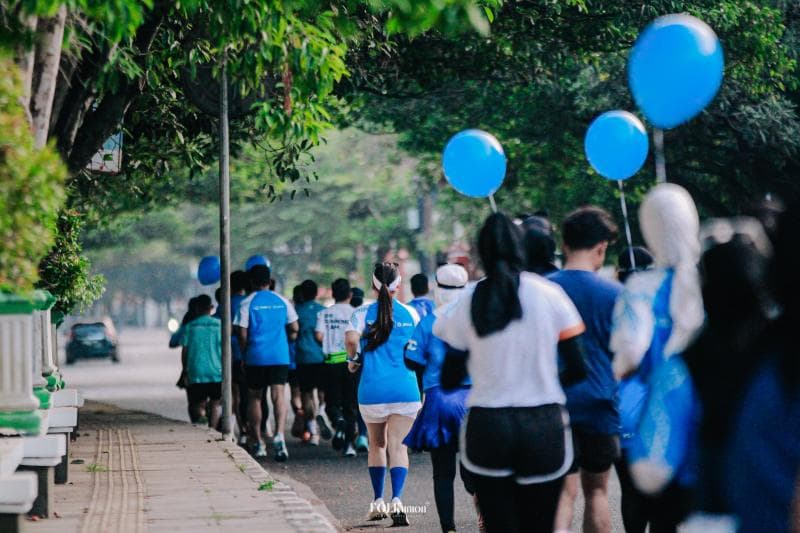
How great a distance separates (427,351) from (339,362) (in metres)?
7.27

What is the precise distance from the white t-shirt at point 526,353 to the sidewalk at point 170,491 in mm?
2700

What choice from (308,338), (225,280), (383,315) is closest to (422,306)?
(383,315)

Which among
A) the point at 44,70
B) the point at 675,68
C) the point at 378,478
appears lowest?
the point at 378,478

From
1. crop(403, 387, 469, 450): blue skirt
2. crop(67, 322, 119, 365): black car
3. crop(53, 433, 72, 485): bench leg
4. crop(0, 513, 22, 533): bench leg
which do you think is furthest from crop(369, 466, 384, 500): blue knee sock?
crop(67, 322, 119, 365): black car

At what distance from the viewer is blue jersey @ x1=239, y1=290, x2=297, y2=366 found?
15180mm

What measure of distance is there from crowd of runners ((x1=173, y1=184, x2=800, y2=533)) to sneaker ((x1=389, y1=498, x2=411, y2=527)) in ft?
2.69

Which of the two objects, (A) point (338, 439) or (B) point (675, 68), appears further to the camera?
(A) point (338, 439)

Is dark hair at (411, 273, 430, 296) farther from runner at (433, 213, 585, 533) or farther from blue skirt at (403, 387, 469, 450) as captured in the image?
runner at (433, 213, 585, 533)

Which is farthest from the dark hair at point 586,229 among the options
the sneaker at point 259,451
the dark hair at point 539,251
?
the sneaker at point 259,451

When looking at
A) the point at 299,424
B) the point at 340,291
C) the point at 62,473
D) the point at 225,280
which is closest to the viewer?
the point at 62,473

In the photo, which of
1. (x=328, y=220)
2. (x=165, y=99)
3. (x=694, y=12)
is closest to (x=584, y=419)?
(x=165, y=99)

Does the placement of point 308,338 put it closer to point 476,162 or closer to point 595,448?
point 476,162

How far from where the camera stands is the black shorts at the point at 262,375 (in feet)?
50.0

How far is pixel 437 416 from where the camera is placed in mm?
8961
